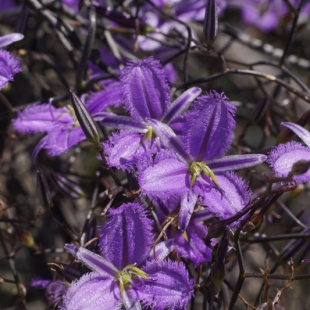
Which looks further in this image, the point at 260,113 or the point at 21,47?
the point at 21,47

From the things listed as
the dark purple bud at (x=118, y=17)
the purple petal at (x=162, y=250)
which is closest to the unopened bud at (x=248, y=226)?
the purple petal at (x=162, y=250)

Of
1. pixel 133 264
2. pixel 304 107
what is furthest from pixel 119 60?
pixel 304 107

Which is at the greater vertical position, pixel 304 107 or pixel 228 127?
pixel 228 127

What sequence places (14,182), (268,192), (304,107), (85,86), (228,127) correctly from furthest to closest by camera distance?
(304,107)
(14,182)
(85,86)
(228,127)
(268,192)

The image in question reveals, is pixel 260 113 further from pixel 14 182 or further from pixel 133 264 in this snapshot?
pixel 14 182

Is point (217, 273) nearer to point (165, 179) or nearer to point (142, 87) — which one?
point (165, 179)

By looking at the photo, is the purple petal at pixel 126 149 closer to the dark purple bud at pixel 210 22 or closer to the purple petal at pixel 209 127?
the purple petal at pixel 209 127
